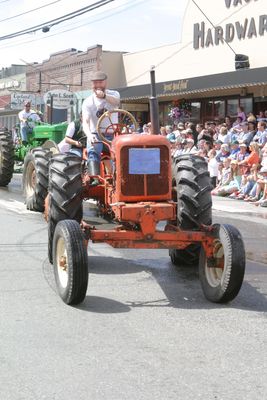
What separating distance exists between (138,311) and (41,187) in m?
6.10

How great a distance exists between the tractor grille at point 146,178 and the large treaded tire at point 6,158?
433 inches

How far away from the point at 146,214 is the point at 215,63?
18.0 metres

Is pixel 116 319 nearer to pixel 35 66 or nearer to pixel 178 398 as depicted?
pixel 178 398

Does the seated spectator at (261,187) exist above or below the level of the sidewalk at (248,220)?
above

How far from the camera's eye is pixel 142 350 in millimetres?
4781

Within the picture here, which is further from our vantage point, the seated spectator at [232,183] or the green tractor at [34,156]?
the seated spectator at [232,183]

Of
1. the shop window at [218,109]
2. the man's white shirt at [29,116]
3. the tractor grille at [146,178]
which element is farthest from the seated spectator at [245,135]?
the tractor grille at [146,178]

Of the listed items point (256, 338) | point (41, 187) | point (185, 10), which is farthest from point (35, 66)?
point (256, 338)

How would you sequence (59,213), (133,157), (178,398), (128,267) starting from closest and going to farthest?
(178,398), (133,157), (59,213), (128,267)

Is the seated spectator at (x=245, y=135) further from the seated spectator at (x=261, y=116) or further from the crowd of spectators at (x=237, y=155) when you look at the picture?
the seated spectator at (x=261, y=116)

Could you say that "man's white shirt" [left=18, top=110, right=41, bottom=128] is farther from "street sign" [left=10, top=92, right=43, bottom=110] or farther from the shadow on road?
"street sign" [left=10, top=92, right=43, bottom=110]

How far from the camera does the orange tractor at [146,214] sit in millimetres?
5855

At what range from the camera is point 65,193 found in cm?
688

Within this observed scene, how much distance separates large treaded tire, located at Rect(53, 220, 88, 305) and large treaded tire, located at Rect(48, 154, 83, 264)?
707 mm
